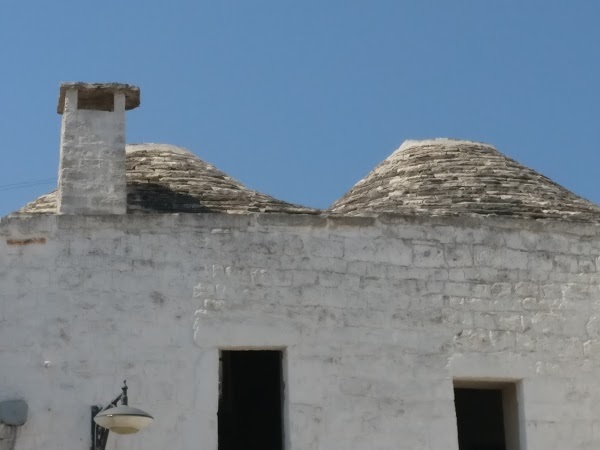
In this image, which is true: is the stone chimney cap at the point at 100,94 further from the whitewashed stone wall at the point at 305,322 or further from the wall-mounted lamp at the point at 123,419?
the wall-mounted lamp at the point at 123,419

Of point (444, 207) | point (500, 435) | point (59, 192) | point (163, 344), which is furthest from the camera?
point (500, 435)

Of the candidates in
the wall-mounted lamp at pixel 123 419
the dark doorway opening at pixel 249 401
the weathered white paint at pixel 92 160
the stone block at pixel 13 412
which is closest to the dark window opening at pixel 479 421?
the dark doorway opening at pixel 249 401

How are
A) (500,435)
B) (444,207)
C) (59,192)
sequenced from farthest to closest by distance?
(500,435)
(444,207)
(59,192)

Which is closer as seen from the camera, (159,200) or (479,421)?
(159,200)

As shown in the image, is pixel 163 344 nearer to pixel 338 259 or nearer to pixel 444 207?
pixel 338 259

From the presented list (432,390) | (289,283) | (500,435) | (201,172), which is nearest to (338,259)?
(289,283)

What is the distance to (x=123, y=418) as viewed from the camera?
29.3ft

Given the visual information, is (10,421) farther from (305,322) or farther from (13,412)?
(305,322)

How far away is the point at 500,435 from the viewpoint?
1315cm

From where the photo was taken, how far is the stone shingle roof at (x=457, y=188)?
1141 cm

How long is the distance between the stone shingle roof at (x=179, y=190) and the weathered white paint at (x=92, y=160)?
0.38 meters

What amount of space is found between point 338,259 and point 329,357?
810 mm

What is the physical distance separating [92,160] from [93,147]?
118 mm

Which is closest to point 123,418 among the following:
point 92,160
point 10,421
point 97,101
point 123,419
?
point 123,419
